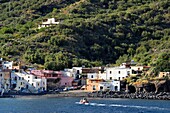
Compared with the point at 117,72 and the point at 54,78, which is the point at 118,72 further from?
the point at 54,78

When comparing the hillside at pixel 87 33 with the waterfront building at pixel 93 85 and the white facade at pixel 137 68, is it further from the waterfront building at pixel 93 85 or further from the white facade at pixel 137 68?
the waterfront building at pixel 93 85

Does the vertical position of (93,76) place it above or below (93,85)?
above

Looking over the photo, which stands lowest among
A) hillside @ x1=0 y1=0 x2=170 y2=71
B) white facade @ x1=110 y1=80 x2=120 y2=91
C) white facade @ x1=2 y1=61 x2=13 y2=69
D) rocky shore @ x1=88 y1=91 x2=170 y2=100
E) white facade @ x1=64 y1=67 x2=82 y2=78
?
rocky shore @ x1=88 y1=91 x2=170 y2=100

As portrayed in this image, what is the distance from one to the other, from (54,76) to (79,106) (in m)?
28.4

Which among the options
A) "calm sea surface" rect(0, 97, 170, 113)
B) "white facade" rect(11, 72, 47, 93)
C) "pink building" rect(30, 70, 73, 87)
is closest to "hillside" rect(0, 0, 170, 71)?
"pink building" rect(30, 70, 73, 87)

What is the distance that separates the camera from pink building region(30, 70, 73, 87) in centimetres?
10531

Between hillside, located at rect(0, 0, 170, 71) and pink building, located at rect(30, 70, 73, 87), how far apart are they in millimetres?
5975

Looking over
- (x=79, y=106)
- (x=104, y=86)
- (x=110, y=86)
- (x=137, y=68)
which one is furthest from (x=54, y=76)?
(x=79, y=106)

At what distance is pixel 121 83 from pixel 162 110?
28.7 metres

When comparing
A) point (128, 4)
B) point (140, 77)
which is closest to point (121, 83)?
point (140, 77)

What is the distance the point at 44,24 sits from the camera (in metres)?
144

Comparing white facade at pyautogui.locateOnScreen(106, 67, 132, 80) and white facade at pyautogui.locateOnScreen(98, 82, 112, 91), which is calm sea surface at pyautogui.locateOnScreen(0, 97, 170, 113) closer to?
A: white facade at pyautogui.locateOnScreen(98, 82, 112, 91)

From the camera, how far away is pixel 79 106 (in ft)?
261

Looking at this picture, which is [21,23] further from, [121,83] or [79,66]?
[121,83]
